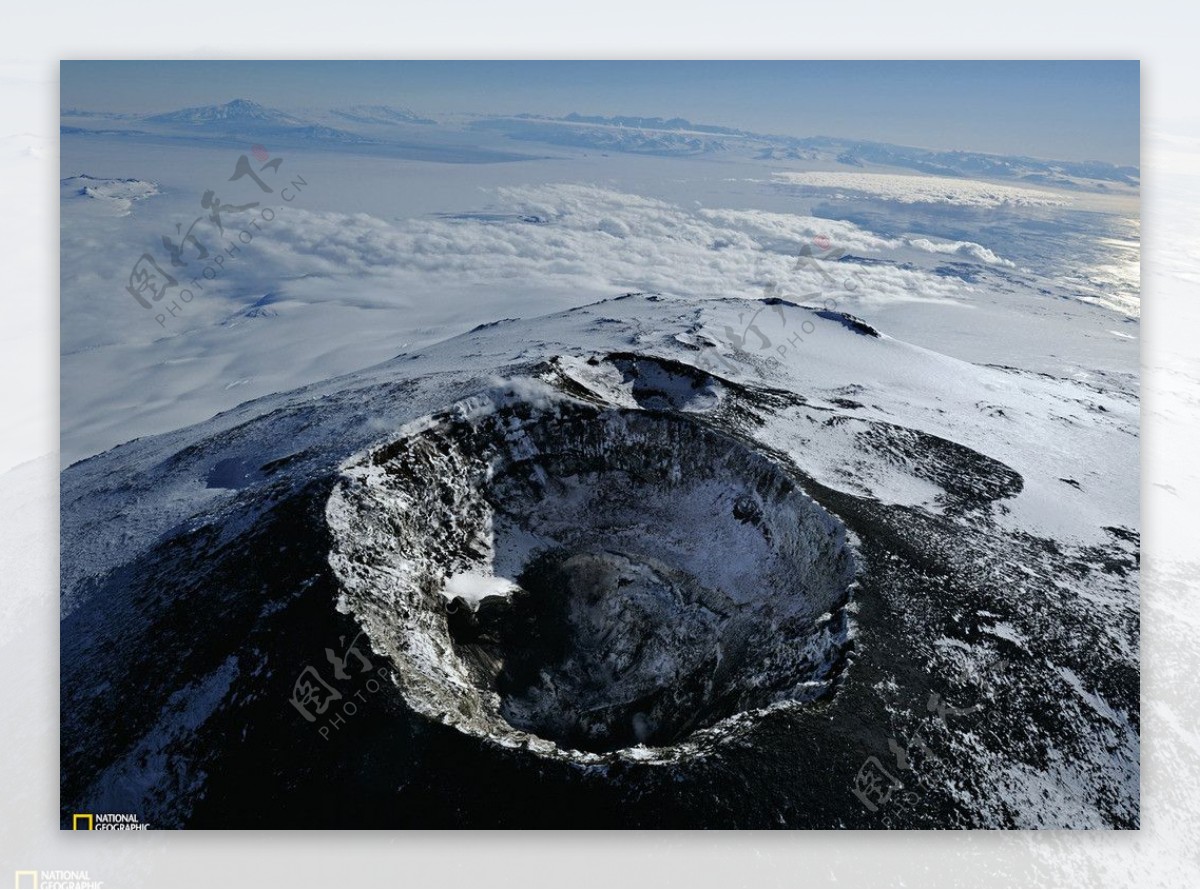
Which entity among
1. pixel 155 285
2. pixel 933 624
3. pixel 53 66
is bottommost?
pixel 933 624

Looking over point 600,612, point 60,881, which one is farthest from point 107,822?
point 600,612

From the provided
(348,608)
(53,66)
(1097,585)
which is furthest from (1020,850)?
(53,66)

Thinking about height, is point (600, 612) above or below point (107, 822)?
above

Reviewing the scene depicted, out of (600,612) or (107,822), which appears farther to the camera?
(600,612)

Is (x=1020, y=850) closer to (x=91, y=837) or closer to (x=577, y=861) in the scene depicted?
(x=577, y=861)

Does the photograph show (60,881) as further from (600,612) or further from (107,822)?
(600,612)
